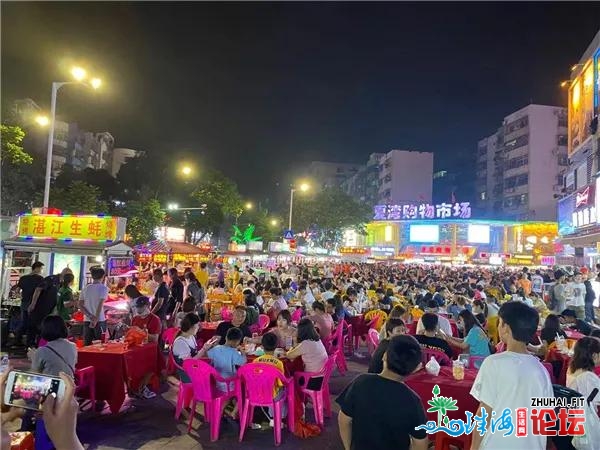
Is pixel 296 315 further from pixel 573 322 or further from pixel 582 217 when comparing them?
pixel 582 217

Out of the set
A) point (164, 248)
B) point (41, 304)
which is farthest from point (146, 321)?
point (164, 248)

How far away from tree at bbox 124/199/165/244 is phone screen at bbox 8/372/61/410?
29.0 metres

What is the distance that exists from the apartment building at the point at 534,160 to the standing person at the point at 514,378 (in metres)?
50.5

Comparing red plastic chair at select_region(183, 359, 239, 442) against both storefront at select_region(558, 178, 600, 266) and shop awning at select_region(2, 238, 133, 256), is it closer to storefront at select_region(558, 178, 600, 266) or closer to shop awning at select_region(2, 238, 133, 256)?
shop awning at select_region(2, 238, 133, 256)

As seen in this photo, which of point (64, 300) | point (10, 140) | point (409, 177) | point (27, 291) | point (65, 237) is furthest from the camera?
point (409, 177)

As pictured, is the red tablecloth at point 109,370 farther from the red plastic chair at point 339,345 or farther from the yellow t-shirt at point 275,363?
the red plastic chair at point 339,345

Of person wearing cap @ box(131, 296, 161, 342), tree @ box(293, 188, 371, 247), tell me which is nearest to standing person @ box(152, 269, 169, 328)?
person wearing cap @ box(131, 296, 161, 342)

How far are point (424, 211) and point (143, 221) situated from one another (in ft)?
108

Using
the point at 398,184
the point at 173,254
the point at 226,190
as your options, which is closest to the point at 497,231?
the point at 398,184

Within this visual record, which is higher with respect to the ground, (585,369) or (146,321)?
(585,369)

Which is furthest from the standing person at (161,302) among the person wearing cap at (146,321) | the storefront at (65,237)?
the storefront at (65,237)

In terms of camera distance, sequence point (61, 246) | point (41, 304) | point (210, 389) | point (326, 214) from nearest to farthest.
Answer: point (210, 389) < point (41, 304) < point (61, 246) < point (326, 214)

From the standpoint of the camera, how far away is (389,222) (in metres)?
55.6

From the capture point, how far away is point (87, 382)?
6.21m
